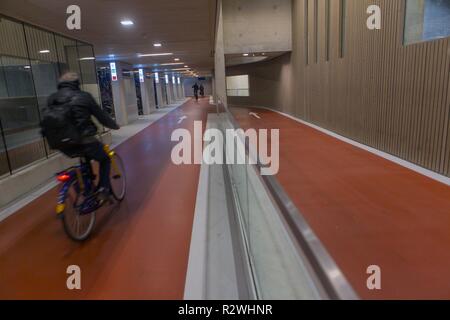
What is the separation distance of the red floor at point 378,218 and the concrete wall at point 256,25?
7.86 m

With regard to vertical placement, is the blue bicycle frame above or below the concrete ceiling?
below

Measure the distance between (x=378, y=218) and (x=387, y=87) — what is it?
3323 mm

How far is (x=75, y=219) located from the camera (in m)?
3.51

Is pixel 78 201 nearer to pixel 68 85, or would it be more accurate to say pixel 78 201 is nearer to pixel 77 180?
pixel 77 180

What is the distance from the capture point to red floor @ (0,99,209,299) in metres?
2.63

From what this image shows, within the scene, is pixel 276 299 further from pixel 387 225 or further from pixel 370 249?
pixel 387 225

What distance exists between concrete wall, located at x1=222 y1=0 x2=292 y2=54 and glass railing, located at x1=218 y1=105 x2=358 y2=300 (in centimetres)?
1069

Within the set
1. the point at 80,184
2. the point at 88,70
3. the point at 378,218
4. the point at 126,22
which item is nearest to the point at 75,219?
the point at 80,184

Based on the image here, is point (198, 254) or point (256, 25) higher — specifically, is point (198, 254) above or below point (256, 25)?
below

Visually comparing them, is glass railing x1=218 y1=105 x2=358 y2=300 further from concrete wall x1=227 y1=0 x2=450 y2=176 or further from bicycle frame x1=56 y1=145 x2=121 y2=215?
concrete wall x1=227 y1=0 x2=450 y2=176

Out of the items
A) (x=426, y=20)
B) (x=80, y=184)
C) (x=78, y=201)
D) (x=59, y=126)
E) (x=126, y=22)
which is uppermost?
(x=126, y=22)

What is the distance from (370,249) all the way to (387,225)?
0.59m

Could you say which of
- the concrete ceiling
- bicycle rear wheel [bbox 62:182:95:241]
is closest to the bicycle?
bicycle rear wheel [bbox 62:182:95:241]

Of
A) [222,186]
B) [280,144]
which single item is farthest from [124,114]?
[222,186]
